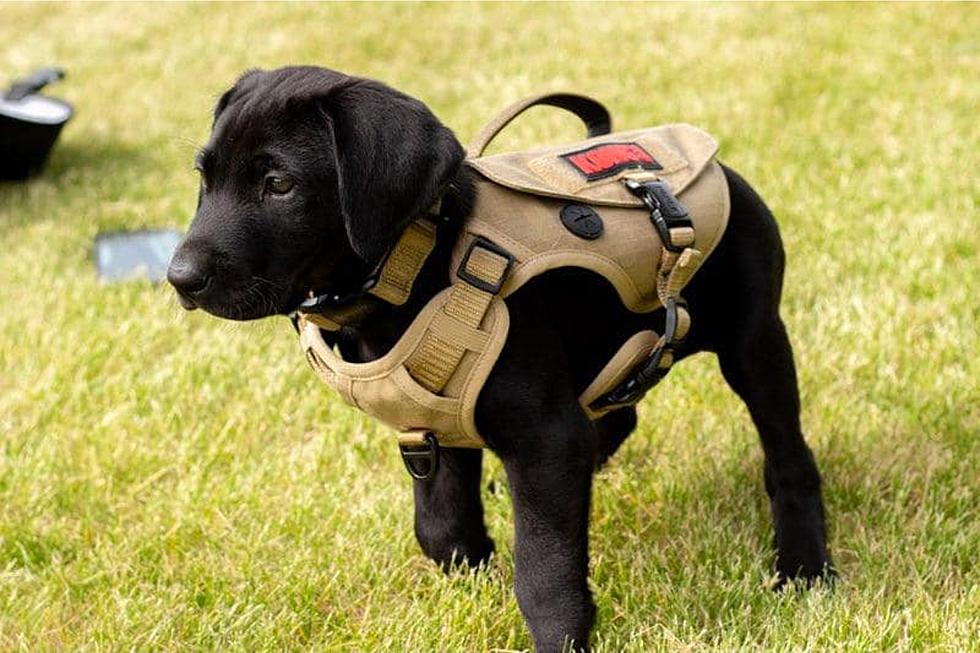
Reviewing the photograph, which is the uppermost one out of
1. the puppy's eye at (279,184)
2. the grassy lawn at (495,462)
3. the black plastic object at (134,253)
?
the puppy's eye at (279,184)

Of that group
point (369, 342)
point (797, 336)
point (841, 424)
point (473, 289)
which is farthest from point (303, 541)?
point (797, 336)

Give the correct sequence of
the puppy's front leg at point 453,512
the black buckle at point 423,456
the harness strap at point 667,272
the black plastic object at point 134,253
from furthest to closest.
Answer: the black plastic object at point 134,253
the puppy's front leg at point 453,512
the harness strap at point 667,272
the black buckle at point 423,456

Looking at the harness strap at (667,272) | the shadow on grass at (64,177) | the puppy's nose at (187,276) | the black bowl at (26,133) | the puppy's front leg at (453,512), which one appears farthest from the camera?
the black bowl at (26,133)

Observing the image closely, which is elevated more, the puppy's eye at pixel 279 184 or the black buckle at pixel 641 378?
the puppy's eye at pixel 279 184

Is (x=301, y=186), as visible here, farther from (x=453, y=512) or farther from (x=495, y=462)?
(x=495, y=462)

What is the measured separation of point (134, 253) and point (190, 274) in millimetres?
3897

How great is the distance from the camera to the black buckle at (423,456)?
2.79 metres

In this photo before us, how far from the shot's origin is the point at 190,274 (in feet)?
7.97

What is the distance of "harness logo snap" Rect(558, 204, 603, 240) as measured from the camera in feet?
9.19

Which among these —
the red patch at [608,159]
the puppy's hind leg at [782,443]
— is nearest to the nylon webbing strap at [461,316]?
the red patch at [608,159]

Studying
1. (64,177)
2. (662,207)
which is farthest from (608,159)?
(64,177)

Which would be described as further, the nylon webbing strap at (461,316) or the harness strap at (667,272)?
the harness strap at (667,272)

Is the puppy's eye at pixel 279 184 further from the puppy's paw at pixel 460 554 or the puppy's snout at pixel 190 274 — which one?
the puppy's paw at pixel 460 554

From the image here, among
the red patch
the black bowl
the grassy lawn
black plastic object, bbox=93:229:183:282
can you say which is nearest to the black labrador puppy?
the red patch
